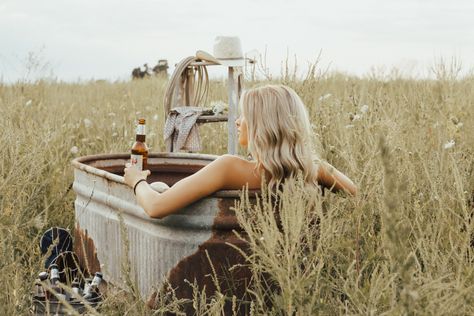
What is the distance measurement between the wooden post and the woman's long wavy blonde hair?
1.47m

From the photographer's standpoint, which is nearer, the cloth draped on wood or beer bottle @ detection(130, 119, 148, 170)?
beer bottle @ detection(130, 119, 148, 170)

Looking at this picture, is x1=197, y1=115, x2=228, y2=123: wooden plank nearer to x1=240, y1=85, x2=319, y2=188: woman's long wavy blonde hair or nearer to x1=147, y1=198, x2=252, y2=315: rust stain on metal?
x1=240, y1=85, x2=319, y2=188: woman's long wavy blonde hair

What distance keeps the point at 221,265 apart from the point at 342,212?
0.54 metres

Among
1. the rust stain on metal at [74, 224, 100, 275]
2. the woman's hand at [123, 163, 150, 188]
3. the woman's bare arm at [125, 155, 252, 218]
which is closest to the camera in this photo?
the woman's bare arm at [125, 155, 252, 218]

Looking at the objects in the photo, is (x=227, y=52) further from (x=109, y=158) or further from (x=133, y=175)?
(x=133, y=175)

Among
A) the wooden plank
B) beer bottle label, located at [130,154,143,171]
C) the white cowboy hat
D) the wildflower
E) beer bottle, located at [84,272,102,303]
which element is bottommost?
beer bottle, located at [84,272,102,303]

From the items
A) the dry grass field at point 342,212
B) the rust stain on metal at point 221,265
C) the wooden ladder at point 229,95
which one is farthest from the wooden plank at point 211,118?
the rust stain on metal at point 221,265

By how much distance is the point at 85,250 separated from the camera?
372 centimetres

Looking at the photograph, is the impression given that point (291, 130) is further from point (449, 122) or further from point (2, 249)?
point (449, 122)

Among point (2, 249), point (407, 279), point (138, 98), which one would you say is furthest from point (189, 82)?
point (138, 98)

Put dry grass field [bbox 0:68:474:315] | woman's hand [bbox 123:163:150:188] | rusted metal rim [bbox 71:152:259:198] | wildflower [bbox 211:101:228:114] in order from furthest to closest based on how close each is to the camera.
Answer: wildflower [bbox 211:101:228:114], rusted metal rim [bbox 71:152:259:198], woman's hand [bbox 123:163:150:188], dry grass field [bbox 0:68:474:315]

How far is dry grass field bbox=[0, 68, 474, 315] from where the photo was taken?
2.04m

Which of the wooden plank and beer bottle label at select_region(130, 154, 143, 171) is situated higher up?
the wooden plank

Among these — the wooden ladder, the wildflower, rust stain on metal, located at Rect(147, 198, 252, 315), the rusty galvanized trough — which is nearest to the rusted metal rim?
the rusty galvanized trough
